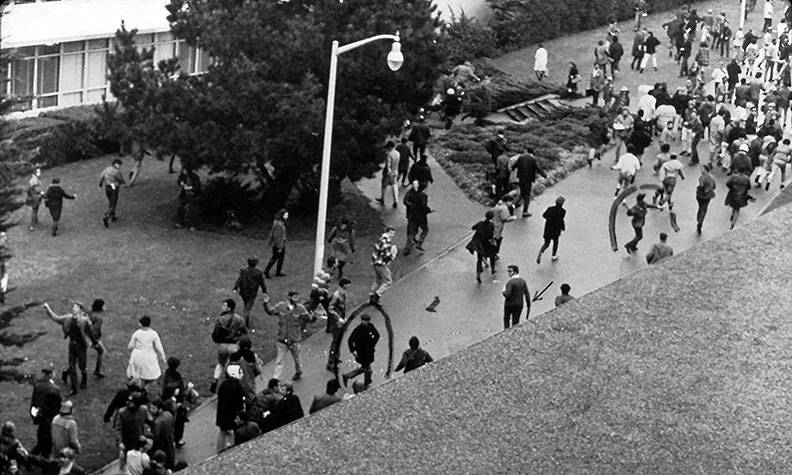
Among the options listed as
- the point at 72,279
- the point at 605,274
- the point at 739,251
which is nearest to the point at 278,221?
the point at 72,279

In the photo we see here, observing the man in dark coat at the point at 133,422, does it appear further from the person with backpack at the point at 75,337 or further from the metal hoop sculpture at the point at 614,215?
the metal hoop sculpture at the point at 614,215

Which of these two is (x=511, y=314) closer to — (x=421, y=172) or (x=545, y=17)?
(x=421, y=172)

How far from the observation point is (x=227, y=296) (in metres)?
25.2

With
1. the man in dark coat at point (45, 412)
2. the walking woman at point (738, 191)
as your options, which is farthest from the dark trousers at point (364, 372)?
the walking woman at point (738, 191)

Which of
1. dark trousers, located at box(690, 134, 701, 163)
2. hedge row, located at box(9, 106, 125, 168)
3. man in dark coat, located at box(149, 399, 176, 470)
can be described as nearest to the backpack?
man in dark coat, located at box(149, 399, 176, 470)

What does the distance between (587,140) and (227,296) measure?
13.8 m

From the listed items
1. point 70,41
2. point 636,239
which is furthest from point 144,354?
point 70,41

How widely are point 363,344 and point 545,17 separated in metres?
29.4

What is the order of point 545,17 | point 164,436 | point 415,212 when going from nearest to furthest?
1. point 164,436
2. point 415,212
3. point 545,17

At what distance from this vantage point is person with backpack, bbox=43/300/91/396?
2003 centimetres

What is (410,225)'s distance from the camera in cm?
2755

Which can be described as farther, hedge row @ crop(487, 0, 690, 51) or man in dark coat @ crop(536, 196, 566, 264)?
hedge row @ crop(487, 0, 690, 51)

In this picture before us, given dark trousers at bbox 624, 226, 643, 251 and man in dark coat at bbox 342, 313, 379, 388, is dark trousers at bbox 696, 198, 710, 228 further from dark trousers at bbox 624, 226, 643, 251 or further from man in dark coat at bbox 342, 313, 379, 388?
man in dark coat at bbox 342, 313, 379, 388

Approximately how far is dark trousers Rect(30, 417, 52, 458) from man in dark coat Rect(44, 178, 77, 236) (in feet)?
31.9
